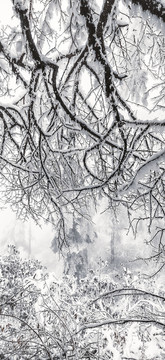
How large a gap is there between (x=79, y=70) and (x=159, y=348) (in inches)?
102

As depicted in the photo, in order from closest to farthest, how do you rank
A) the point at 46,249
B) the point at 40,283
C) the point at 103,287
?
the point at 40,283, the point at 103,287, the point at 46,249

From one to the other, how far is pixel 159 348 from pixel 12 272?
9158 millimetres

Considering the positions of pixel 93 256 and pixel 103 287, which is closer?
pixel 103 287

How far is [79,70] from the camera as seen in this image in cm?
238

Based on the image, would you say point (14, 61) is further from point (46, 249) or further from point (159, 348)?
point (46, 249)

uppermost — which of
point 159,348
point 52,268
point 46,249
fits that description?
point 46,249

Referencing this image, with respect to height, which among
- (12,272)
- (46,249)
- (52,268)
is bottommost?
(12,272)

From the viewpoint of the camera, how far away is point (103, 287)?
1020cm

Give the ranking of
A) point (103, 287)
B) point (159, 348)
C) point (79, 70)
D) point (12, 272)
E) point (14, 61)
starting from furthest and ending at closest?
point (12, 272) < point (103, 287) < point (159, 348) < point (14, 61) < point (79, 70)

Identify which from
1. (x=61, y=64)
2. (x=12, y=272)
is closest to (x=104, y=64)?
(x=61, y=64)

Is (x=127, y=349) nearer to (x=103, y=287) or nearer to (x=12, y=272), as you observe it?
(x=103, y=287)

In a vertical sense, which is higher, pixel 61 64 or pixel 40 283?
pixel 61 64

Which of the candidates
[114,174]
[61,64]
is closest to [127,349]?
[114,174]

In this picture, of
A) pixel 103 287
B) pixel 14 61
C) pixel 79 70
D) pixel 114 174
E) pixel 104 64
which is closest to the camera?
pixel 104 64
